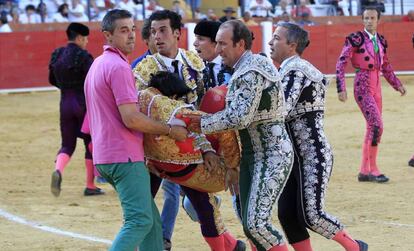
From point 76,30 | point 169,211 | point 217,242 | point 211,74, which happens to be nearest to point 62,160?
point 76,30

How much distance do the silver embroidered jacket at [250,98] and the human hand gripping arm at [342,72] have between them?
4188 mm

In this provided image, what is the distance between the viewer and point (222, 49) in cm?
533

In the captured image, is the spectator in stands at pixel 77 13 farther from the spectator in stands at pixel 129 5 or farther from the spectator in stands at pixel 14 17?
the spectator in stands at pixel 14 17

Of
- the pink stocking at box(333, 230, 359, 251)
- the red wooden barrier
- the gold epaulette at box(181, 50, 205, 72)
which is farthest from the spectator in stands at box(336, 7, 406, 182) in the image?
the red wooden barrier

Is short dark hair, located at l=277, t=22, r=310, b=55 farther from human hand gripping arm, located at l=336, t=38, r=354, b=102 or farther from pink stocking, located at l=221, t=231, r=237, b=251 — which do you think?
human hand gripping arm, located at l=336, t=38, r=354, b=102

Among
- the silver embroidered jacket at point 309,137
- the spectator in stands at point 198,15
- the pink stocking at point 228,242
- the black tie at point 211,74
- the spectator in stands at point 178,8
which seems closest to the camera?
the silver embroidered jacket at point 309,137

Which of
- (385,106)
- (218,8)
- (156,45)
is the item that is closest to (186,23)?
(218,8)

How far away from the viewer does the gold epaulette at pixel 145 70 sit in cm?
593

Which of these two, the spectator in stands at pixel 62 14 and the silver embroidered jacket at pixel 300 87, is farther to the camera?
the spectator in stands at pixel 62 14

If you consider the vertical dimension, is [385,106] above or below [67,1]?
below

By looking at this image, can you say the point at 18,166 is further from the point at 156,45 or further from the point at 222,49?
the point at 222,49

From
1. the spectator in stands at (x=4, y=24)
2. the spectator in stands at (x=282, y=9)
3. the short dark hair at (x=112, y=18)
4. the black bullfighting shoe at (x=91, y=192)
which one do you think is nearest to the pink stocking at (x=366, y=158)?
the black bullfighting shoe at (x=91, y=192)

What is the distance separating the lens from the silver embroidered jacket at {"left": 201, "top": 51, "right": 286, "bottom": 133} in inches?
203

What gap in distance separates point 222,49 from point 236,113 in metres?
0.39
